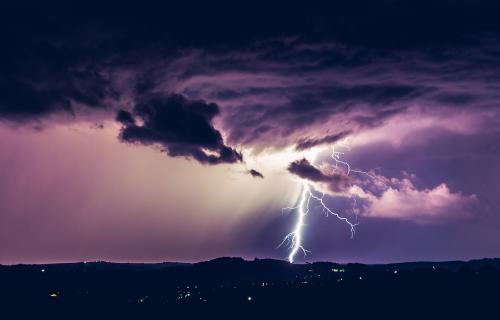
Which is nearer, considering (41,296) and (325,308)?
(325,308)

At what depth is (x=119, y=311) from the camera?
142 meters

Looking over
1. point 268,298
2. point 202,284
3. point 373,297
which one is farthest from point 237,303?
point 202,284

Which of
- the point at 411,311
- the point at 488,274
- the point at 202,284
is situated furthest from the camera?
the point at 202,284

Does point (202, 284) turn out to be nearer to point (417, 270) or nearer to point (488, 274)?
point (417, 270)

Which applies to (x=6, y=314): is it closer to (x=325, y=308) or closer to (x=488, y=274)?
(x=325, y=308)

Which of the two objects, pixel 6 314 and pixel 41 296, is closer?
pixel 6 314

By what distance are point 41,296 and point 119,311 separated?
33.9 m

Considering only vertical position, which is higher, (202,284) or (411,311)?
(202,284)

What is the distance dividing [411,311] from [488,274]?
94.1 ft

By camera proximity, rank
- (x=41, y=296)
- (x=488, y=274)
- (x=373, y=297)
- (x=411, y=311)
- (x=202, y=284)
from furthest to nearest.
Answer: (x=202, y=284), (x=41, y=296), (x=488, y=274), (x=373, y=297), (x=411, y=311)

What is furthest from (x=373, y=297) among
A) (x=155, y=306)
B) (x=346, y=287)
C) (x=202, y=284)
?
(x=202, y=284)

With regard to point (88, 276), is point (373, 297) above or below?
below

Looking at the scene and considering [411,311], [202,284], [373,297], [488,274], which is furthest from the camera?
[202,284]

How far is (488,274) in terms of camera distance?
13912 cm
